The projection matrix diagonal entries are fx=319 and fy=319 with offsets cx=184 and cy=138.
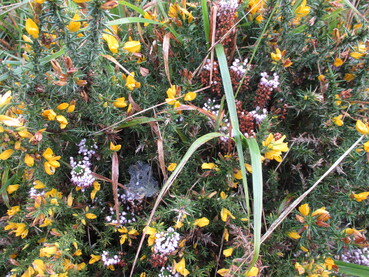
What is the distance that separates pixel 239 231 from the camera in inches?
57.3

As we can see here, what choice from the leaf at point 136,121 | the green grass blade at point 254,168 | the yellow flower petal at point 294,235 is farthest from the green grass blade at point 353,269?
the leaf at point 136,121

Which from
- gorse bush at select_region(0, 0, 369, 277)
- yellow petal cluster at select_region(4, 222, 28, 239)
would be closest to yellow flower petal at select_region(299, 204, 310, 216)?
gorse bush at select_region(0, 0, 369, 277)

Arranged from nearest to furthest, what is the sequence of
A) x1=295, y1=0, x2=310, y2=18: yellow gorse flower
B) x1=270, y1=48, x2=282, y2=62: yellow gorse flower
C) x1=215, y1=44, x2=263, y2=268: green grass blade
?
x1=215, y1=44, x2=263, y2=268: green grass blade < x1=270, y1=48, x2=282, y2=62: yellow gorse flower < x1=295, y1=0, x2=310, y2=18: yellow gorse flower

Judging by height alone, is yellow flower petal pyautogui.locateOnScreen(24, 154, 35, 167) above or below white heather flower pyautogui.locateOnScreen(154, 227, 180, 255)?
above

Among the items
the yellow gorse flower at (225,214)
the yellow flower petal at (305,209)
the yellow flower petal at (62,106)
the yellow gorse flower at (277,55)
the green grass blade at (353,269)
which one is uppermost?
the yellow gorse flower at (277,55)

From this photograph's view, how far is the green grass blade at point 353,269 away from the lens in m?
1.45

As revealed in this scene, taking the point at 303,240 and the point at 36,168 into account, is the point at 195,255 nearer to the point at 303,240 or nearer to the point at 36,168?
the point at 303,240

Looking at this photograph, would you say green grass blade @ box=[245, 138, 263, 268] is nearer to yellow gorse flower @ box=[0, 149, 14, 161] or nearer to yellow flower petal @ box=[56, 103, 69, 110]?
yellow flower petal @ box=[56, 103, 69, 110]

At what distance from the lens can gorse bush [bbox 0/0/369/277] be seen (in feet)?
4.59

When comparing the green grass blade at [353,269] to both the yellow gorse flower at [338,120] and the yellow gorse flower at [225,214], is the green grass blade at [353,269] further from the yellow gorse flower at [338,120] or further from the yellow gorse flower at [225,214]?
the yellow gorse flower at [338,120]

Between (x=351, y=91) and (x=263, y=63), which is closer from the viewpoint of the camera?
(x=351, y=91)

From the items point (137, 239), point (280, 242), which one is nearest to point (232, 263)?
point (280, 242)

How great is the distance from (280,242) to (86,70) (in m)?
1.24

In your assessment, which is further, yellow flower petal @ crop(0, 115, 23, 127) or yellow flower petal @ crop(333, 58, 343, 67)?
yellow flower petal @ crop(333, 58, 343, 67)
